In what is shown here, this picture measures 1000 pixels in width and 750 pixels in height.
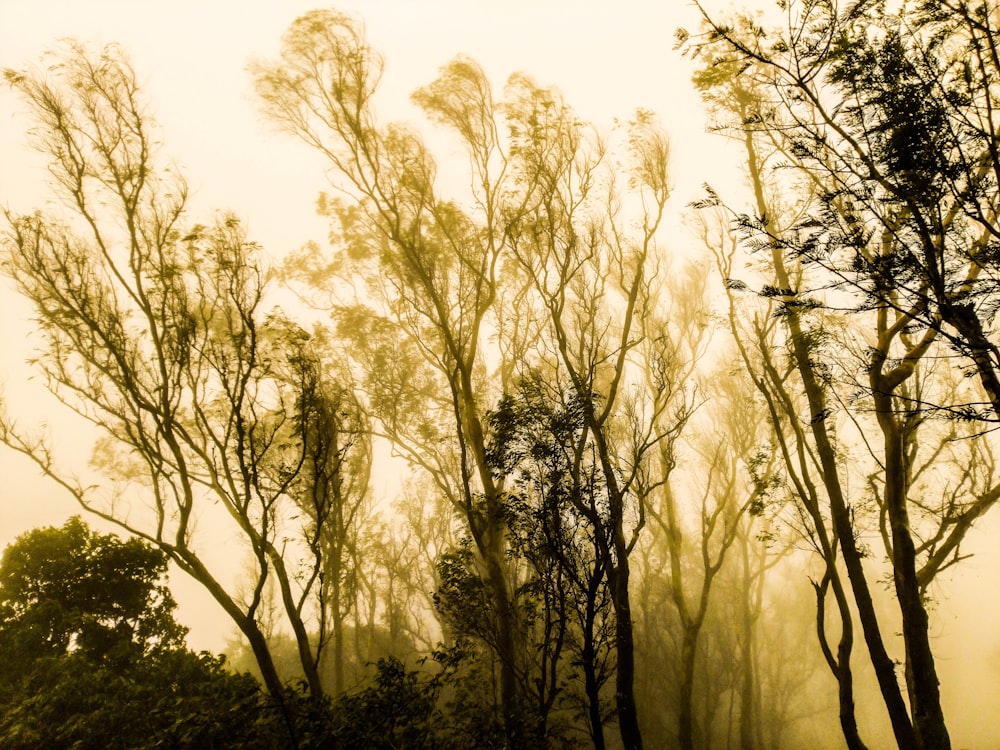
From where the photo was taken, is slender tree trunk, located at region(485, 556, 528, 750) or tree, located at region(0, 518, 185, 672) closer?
slender tree trunk, located at region(485, 556, 528, 750)

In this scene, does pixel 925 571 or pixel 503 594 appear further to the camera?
pixel 503 594

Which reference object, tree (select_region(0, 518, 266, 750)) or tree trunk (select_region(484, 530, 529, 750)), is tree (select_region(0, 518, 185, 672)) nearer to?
tree (select_region(0, 518, 266, 750))

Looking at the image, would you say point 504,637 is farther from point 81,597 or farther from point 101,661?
point 81,597

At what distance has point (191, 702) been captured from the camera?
266 inches

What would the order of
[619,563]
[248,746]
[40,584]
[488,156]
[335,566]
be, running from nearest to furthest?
[248,746] < [619,563] < [40,584] < [488,156] < [335,566]

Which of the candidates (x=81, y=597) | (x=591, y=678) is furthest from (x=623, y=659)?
(x=81, y=597)

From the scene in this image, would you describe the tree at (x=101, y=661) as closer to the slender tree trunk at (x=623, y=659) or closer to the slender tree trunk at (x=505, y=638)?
the slender tree trunk at (x=505, y=638)

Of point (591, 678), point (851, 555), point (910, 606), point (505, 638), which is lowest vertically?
point (591, 678)

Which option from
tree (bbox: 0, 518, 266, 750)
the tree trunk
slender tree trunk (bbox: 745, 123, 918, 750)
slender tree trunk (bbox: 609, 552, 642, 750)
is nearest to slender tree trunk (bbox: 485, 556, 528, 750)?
the tree trunk

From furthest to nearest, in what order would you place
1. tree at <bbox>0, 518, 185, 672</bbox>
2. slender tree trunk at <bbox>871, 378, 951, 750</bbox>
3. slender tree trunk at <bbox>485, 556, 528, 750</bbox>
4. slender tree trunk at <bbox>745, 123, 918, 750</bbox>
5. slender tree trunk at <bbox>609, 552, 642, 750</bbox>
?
tree at <bbox>0, 518, 185, 672</bbox>, slender tree trunk at <bbox>485, 556, 528, 750</bbox>, slender tree trunk at <bbox>609, 552, 642, 750</bbox>, slender tree trunk at <bbox>745, 123, 918, 750</bbox>, slender tree trunk at <bbox>871, 378, 951, 750</bbox>

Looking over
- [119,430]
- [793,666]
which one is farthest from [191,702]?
[793,666]

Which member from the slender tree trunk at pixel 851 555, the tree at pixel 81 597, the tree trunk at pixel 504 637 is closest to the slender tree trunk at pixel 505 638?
the tree trunk at pixel 504 637

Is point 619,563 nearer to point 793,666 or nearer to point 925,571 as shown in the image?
point 925,571

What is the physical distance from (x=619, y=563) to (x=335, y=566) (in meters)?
7.21
